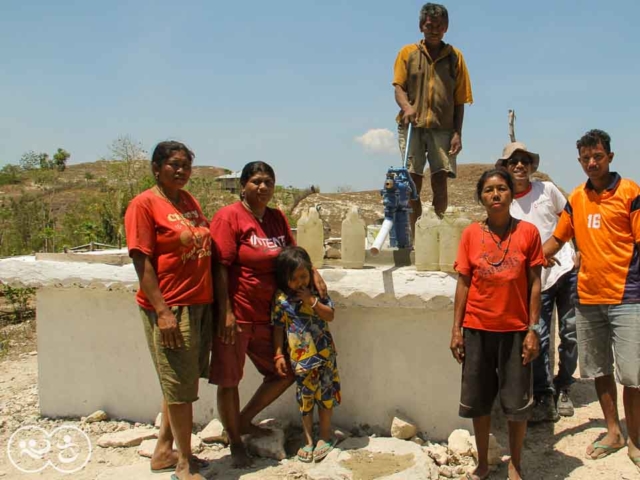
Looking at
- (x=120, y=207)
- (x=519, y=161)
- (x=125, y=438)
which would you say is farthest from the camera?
(x=120, y=207)

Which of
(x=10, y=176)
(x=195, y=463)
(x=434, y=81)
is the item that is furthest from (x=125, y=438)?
(x=10, y=176)

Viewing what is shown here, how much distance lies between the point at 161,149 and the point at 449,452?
2507 mm

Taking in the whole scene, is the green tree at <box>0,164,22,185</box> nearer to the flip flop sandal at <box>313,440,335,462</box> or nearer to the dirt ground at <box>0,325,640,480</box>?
the dirt ground at <box>0,325,640,480</box>

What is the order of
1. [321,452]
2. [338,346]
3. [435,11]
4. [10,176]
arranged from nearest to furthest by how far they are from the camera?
1. [321,452]
2. [338,346]
3. [435,11]
4. [10,176]

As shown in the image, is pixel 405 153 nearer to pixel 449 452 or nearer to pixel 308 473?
pixel 449 452

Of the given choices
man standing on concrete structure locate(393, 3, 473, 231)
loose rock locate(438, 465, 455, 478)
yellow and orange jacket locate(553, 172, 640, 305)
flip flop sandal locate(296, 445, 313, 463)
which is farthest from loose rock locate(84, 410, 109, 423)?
yellow and orange jacket locate(553, 172, 640, 305)

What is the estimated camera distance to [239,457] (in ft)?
10.9

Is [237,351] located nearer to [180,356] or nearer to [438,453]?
[180,356]

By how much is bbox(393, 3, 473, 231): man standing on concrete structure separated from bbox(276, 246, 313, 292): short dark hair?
165cm

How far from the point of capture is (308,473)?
10.2ft

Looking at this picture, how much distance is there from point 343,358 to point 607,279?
1718 mm

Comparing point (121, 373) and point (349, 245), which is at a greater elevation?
point (349, 245)

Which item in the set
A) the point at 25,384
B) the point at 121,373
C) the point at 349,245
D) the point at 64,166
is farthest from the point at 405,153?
the point at 64,166

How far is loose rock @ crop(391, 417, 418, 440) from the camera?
3.53m
